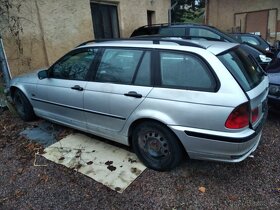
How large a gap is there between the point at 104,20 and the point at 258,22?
35.0 feet

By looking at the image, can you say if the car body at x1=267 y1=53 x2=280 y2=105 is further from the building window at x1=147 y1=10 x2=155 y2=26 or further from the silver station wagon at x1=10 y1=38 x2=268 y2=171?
the building window at x1=147 y1=10 x2=155 y2=26

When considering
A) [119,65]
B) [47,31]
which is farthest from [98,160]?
[47,31]

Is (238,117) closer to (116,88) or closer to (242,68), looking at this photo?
(242,68)

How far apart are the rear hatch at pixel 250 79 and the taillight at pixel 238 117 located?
84 millimetres

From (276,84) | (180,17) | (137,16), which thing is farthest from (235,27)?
(276,84)

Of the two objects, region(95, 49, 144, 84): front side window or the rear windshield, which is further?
region(95, 49, 144, 84): front side window

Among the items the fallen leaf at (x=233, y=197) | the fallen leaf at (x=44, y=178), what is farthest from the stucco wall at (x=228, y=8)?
the fallen leaf at (x=44, y=178)

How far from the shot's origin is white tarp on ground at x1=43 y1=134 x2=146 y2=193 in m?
3.12

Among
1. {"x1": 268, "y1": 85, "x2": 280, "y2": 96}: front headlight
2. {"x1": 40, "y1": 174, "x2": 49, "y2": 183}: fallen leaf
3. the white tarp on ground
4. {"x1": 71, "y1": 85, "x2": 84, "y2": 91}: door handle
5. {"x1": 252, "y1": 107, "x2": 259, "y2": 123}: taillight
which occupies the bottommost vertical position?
{"x1": 40, "y1": 174, "x2": 49, "y2": 183}: fallen leaf

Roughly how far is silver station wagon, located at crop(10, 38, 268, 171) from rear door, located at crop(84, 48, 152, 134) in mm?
12

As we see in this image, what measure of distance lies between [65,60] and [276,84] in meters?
3.36

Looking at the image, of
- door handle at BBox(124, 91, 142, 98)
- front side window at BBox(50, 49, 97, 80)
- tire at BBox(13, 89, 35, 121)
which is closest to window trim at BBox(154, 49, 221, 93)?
door handle at BBox(124, 91, 142, 98)

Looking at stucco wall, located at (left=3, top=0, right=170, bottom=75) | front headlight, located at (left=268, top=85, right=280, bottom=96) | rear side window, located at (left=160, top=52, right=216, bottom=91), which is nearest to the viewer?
rear side window, located at (left=160, top=52, right=216, bottom=91)

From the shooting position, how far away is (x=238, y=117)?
2484mm
